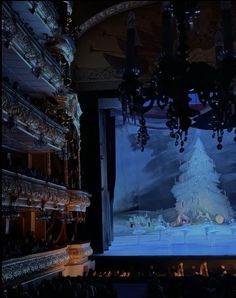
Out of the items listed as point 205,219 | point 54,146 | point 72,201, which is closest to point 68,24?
point 54,146

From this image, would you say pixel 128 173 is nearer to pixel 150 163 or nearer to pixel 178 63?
pixel 150 163

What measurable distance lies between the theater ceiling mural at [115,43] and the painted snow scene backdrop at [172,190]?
2601 mm

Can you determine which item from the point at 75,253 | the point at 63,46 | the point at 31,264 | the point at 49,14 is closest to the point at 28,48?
the point at 49,14

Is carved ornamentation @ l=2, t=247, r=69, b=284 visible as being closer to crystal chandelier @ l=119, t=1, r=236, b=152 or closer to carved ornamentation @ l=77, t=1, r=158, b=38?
crystal chandelier @ l=119, t=1, r=236, b=152

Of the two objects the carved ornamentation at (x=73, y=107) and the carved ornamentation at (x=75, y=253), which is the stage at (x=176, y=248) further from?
the carved ornamentation at (x=73, y=107)

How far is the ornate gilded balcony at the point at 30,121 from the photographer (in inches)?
290

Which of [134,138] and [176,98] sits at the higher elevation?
[134,138]

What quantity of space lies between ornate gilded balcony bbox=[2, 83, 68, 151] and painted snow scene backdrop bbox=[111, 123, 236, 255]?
5805 mm

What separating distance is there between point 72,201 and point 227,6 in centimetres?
733

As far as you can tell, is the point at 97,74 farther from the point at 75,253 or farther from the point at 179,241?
the point at 179,241

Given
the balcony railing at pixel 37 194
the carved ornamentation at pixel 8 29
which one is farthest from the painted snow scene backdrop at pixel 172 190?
the carved ornamentation at pixel 8 29

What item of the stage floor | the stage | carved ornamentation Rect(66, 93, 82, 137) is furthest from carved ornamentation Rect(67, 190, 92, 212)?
the stage floor

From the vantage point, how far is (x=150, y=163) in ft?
56.0

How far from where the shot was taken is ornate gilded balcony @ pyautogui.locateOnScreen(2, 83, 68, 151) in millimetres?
7367
